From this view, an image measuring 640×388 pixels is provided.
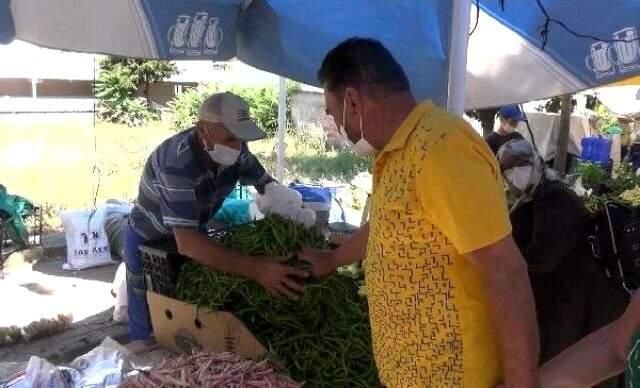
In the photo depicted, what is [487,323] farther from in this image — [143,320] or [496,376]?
[143,320]

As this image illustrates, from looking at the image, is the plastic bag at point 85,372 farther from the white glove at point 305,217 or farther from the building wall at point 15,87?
the building wall at point 15,87

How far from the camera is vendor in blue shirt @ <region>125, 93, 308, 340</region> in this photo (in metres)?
2.75

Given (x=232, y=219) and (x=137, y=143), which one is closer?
(x=232, y=219)

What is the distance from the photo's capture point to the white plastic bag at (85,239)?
6822mm

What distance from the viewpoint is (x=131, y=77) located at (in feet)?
63.0

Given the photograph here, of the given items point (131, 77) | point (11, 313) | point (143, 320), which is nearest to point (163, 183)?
point (143, 320)

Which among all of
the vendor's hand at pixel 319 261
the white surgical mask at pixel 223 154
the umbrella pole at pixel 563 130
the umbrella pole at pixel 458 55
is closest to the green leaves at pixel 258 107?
the umbrella pole at pixel 563 130

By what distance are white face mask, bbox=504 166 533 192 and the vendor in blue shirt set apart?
1.39 meters

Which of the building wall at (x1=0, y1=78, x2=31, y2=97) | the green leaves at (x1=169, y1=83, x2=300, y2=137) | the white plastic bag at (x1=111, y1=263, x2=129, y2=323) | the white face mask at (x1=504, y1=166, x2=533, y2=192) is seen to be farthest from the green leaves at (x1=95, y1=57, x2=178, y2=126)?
the white face mask at (x1=504, y1=166, x2=533, y2=192)

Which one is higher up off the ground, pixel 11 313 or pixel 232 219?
pixel 232 219

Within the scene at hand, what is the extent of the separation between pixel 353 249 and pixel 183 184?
1.05 meters

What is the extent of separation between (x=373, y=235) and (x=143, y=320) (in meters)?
2.37

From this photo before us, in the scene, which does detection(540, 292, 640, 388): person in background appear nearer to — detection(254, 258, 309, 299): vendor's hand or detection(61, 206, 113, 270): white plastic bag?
detection(254, 258, 309, 299): vendor's hand

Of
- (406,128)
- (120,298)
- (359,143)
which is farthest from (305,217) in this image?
(120,298)
